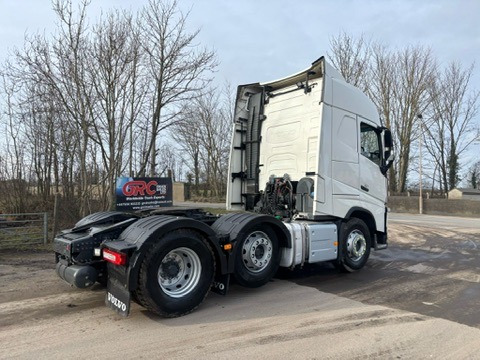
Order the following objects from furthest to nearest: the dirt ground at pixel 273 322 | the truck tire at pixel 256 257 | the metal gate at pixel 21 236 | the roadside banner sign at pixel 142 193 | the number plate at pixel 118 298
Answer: the roadside banner sign at pixel 142 193
the metal gate at pixel 21 236
the truck tire at pixel 256 257
the number plate at pixel 118 298
the dirt ground at pixel 273 322

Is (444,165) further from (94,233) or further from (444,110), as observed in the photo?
(94,233)

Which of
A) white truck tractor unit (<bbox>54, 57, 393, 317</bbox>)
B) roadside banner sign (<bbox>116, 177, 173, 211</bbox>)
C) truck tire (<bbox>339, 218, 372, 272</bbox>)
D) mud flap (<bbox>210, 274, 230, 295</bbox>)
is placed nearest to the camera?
white truck tractor unit (<bbox>54, 57, 393, 317</bbox>)

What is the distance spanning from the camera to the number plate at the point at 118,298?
4250 mm

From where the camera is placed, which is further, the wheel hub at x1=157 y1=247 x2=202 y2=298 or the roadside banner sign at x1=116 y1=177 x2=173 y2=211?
the roadside banner sign at x1=116 y1=177 x2=173 y2=211

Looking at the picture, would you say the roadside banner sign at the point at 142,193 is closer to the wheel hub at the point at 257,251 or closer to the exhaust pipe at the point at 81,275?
the wheel hub at the point at 257,251

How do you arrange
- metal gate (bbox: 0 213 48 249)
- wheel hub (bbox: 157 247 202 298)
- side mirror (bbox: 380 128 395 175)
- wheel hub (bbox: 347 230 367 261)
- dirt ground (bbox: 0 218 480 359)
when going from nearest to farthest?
dirt ground (bbox: 0 218 480 359) → wheel hub (bbox: 157 247 202 298) → wheel hub (bbox: 347 230 367 261) → side mirror (bbox: 380 128 395 175) → metal gate (bbox: 0 213 48 249)

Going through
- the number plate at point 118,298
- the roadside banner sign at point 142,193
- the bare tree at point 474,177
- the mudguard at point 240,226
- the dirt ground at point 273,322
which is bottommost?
the dirt ground at point 273,322

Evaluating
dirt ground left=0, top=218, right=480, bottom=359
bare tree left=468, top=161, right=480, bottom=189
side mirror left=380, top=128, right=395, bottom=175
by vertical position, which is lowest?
dirt ground left=0, top=218, right=480, bottom=359

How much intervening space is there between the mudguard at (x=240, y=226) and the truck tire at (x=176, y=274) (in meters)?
0.42

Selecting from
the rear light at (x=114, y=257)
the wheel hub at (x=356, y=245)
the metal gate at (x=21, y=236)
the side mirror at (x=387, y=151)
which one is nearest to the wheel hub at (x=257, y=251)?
the rear light at (x=114, y=257)

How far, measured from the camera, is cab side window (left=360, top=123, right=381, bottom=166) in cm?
756

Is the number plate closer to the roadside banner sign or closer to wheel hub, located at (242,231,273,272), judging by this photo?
wheel hub, located at (242,231,273,272)

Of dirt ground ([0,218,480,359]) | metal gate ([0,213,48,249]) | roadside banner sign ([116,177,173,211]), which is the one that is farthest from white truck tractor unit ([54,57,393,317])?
metal gate ([0,213,48,249])

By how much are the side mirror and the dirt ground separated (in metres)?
2.26
